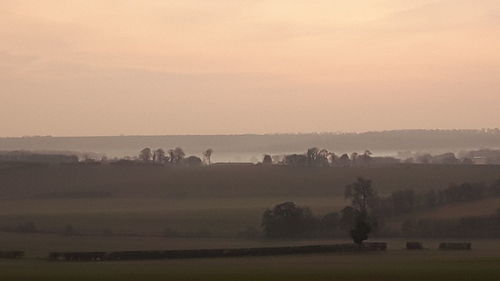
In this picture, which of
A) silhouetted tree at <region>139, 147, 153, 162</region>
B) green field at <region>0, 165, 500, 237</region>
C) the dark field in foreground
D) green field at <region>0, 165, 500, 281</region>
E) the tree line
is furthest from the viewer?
silhouetted tree at <region>139, 147, 153, 162</region>

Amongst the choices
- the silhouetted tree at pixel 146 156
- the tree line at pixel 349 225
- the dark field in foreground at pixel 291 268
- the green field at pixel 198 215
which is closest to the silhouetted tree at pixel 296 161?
the green field at pixel 198 215

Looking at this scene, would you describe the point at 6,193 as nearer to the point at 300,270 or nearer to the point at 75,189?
the point at 75,189

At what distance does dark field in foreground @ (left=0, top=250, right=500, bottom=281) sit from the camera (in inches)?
1529

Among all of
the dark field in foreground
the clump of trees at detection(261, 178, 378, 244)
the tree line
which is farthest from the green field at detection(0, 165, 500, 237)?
the dark field in foreground

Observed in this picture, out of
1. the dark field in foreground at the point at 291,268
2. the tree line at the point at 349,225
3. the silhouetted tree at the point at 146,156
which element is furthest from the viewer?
the silhouetted tree at the point at 146,156

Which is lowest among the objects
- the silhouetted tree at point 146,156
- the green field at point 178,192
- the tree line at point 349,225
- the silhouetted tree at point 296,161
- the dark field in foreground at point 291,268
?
the dark field in foreground at point 291,268

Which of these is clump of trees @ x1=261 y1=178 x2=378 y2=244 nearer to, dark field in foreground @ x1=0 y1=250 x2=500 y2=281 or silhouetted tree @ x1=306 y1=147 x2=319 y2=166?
dark field in foreground @ x1=0 y1=250 x2=500 y2=281

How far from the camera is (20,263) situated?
48.3 meters

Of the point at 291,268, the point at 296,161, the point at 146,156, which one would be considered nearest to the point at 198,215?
the point at 291,268

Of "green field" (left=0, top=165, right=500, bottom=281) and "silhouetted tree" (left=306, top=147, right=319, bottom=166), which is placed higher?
"silhouetted tree" (left=306, top=147, right=319, bottom=166)

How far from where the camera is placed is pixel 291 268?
44.0 metres

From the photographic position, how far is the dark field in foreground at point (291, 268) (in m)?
38.8

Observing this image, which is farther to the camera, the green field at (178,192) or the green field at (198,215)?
the green field at (178,192)

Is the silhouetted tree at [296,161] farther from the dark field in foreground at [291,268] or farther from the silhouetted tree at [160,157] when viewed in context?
the dark field in foreground at [291,268]
